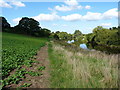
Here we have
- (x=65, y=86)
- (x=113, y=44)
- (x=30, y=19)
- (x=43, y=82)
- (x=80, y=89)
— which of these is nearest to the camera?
(x=80, y=89)

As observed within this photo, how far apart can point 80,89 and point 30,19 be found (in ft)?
241

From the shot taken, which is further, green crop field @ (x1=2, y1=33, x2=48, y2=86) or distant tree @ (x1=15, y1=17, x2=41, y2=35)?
distant tree @ (x1=15, y1=17, x2=41, y2=35)

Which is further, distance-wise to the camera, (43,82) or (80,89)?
(43,82)

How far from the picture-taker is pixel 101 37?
4766cm

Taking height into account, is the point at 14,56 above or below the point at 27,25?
below

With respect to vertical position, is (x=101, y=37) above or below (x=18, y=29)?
below

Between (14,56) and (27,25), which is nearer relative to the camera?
(14,56)

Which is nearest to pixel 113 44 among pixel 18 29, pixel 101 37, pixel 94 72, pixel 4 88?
pixel 101 37

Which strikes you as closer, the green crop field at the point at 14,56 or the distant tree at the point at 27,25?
the green crop field at the point at 14,56

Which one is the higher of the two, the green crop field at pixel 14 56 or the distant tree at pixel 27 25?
the distant tree at pixel 27 25

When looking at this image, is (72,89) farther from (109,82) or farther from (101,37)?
(101,37)

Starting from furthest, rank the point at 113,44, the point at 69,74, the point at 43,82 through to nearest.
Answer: the point at 113,44 → the point at 69,74 → the point at 43,82

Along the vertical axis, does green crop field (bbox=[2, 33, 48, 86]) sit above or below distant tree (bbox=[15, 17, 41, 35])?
below

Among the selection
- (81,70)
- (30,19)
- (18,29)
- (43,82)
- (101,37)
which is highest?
(30,19)
